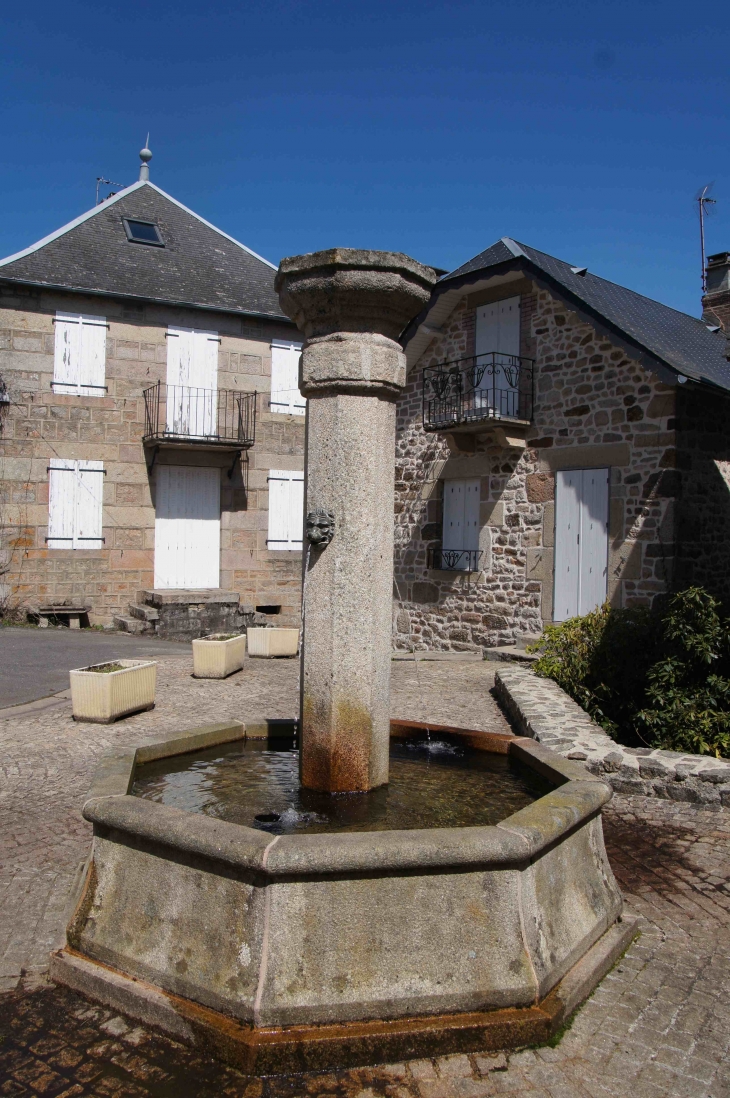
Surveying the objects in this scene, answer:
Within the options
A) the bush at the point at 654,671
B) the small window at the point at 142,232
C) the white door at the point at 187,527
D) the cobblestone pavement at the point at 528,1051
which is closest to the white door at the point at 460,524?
the bush at the point at 654,671

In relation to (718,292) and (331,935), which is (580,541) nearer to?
(718,292)

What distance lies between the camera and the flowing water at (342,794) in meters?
3.84

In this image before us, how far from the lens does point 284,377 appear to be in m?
17.8

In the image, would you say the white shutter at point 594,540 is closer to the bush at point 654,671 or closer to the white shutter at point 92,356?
the bush at point 654,671

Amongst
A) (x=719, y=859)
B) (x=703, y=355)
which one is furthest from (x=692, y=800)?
(x=703, y=355)

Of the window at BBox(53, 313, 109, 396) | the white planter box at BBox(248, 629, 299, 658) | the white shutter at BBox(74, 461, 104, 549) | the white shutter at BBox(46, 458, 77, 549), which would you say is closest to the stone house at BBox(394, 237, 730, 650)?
the white planter box at BBox(248, 629, 299, 658)

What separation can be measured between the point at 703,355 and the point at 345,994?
11.8 m

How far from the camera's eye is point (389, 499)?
4270 millimetres

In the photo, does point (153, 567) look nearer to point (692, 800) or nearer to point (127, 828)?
point (692, 800)

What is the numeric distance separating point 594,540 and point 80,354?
9951mm

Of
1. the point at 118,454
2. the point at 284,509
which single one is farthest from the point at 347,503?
the point at 284,509

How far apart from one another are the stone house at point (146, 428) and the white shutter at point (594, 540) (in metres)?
7.23

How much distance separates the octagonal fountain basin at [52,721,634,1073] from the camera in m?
2.78

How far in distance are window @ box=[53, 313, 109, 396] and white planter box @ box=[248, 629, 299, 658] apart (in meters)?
6.39
